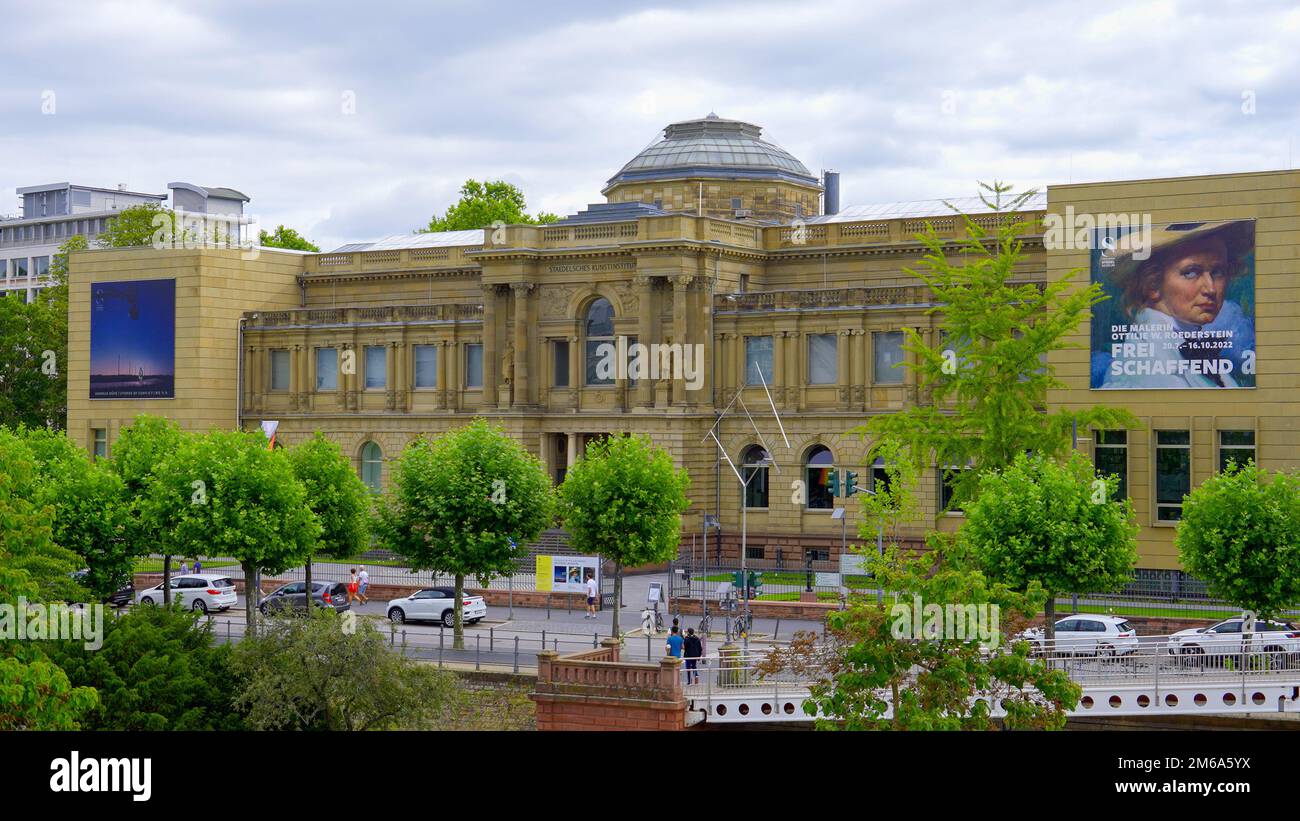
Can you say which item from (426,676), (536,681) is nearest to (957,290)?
(536,681)

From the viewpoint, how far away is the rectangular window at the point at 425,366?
86.1 m

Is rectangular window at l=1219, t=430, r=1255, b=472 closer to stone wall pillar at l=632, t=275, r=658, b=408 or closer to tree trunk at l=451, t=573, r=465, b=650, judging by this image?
stone wall pillar at l=632, t=275, r=658, b=408

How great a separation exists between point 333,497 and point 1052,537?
22.7m

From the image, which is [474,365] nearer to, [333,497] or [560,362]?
[560,362]

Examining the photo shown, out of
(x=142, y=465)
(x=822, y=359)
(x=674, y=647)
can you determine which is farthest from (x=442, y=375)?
(x=674, y=647)

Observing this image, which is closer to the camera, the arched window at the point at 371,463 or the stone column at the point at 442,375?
the stone column at the point at 442,375

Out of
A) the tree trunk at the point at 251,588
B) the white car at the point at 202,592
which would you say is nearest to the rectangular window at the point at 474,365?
the white car at the point at 202,592

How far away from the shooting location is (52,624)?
38531mm

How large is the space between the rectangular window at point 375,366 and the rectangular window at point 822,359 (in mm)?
22424

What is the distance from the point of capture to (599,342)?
3145 inches

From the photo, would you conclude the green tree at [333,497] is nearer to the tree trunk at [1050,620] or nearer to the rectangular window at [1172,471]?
the tree trunk at [1050,620]

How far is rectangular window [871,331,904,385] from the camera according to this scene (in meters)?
73.7
